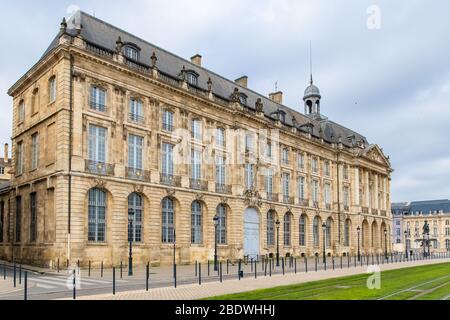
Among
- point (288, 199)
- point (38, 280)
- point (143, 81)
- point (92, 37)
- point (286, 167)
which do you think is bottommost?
point (38, 280)

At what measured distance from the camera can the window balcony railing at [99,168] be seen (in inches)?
1307

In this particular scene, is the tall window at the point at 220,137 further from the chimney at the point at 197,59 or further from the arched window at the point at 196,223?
the chimney at the point at 197,59

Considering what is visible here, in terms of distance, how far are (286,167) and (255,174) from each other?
21.2 feet

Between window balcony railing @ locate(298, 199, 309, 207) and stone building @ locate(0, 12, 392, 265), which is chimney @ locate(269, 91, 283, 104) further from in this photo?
window balcony railing @ locate(298, 199, 309, 207)

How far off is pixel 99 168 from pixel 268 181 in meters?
21.7

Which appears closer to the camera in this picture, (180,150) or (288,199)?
(180,150)

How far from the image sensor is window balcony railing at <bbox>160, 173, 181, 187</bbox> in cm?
3838

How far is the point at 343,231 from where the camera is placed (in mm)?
64062

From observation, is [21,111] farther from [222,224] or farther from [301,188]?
[301,188]

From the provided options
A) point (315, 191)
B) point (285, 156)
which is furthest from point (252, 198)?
point (315, 191)

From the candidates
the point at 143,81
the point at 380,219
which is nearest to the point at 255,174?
the point at 143,81

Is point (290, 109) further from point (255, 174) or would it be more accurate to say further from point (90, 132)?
point (90, 132)

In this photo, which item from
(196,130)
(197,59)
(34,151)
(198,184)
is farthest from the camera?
(197,59)

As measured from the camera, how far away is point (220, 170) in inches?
1754
